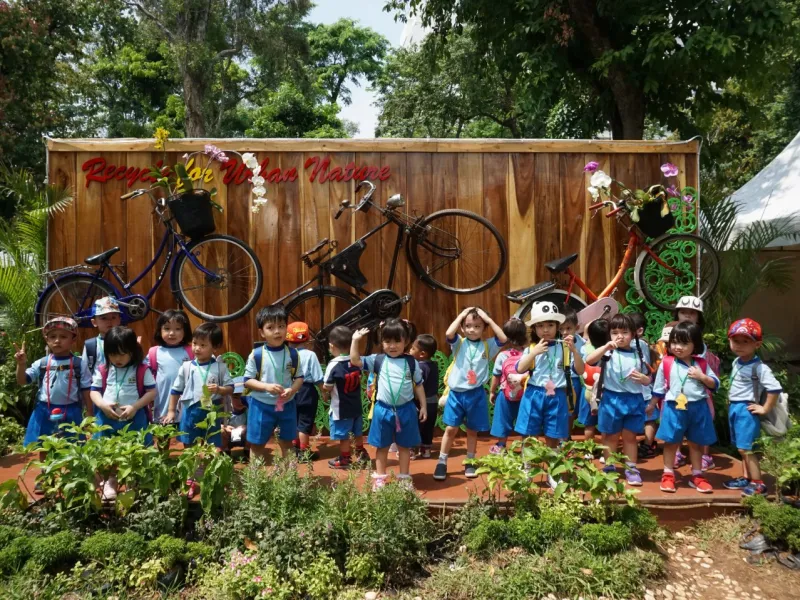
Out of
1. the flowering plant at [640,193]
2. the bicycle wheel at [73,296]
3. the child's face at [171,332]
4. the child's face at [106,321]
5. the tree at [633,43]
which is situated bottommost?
the child's face at [171,332]

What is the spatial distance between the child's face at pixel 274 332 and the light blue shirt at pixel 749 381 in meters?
3.40

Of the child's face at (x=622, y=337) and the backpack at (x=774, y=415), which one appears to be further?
the child's face at (x=622, y=337)

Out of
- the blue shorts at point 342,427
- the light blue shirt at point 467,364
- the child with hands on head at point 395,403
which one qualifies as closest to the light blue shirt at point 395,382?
the child with hands on head at point 395,403

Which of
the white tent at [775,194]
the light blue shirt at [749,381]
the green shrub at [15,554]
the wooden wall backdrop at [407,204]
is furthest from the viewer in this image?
the white tent at [775,194]

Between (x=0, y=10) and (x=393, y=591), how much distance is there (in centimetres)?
1472

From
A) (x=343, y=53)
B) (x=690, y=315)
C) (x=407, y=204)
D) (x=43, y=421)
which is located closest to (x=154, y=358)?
(x=43, y=421)

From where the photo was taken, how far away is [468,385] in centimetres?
534

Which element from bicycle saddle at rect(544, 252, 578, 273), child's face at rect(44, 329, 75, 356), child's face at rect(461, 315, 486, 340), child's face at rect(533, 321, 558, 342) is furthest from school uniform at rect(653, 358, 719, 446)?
child's face at rect(44, 329, 75, 356)

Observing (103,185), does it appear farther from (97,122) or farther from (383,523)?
(97,122)

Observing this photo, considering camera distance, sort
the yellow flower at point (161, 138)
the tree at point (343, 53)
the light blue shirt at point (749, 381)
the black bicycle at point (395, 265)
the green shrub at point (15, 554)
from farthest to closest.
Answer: the tree at point (343, 53)
the black bicycle at point (395, 265)
the yellow flower at point (161, 138)
the light blue shirt at point (749, 381)
the green shrub at point (15, 554)

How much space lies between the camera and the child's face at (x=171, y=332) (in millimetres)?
5250

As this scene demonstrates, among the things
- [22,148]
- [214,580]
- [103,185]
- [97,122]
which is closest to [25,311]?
[103,185]

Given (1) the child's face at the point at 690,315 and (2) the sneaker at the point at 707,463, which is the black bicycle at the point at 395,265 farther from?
(2) the sneaker at the point at 707,463

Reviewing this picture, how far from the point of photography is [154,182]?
22.0 ft
